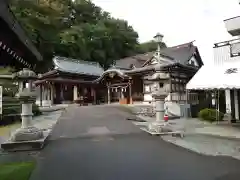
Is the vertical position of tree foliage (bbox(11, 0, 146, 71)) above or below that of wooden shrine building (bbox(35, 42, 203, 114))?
above

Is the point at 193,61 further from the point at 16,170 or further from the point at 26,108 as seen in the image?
the point at 16,170

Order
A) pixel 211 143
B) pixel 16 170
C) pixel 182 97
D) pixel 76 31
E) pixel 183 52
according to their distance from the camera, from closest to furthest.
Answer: pixel 16 170, pixel 211 143, pixel 182 97, pixel 183 52, pixel 76 31

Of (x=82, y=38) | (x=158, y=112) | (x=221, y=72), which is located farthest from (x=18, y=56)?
(x=82, y=38)

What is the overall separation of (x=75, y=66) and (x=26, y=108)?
28373 mm

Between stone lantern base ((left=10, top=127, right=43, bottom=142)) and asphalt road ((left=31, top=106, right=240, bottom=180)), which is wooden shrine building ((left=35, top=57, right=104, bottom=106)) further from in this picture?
asphalt road ((left=31, top=106, right=240, bottom=180))

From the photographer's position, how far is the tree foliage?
31431 mm

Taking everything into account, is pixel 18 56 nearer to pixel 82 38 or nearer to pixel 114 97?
pixel 114 97

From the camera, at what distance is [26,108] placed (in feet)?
32.9

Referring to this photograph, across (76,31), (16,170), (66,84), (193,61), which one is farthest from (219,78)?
(76,31)

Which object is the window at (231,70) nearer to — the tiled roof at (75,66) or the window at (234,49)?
the window at (234,49)

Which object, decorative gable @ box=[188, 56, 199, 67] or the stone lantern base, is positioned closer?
the stone lantern base

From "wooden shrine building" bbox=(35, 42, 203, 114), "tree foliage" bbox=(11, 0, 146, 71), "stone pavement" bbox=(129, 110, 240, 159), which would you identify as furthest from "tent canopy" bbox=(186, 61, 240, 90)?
"tree foliage" bbox=(11, 0, 146, 71)

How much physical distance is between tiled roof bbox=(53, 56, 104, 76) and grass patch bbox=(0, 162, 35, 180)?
89.2 feet

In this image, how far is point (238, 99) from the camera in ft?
52.3
